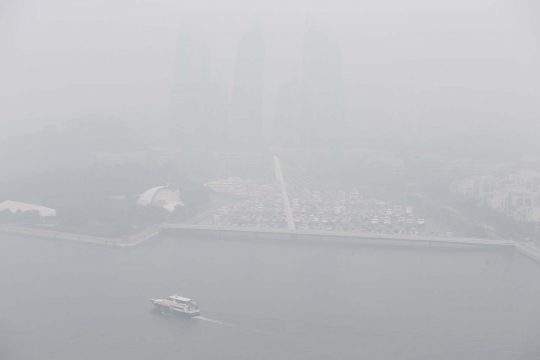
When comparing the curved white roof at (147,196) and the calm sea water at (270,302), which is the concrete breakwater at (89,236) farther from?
the curved white roof at (147,196)

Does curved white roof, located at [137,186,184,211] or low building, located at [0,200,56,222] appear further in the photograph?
curved white roof, located at [137,186,184,211]

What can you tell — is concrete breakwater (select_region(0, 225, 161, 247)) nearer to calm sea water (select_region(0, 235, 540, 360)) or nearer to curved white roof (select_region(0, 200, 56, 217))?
calm sea water (select_region(0, 235, 540, 360))

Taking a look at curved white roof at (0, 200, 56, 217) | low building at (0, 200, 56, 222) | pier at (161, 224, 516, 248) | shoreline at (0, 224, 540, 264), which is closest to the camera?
→ shoreline at (0, 224, 540, 264)

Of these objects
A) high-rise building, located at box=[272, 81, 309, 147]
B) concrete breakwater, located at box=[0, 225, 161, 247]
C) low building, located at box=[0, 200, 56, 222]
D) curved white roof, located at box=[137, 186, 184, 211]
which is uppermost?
Result: high-rise building, located at box=[272, 81, 309, 147]

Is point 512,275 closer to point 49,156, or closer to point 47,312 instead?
point 47,312

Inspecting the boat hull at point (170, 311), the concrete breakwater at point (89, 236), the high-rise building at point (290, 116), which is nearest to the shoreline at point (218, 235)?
the concrete breakwater at point (89, 236)

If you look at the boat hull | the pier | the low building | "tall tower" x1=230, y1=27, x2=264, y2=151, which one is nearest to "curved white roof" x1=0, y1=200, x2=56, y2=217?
the low building
